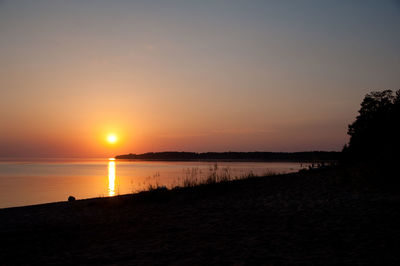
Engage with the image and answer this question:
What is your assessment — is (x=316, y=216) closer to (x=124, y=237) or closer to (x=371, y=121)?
(x=124, y=237)

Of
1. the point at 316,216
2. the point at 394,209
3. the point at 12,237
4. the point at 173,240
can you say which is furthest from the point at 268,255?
the point at 12,237

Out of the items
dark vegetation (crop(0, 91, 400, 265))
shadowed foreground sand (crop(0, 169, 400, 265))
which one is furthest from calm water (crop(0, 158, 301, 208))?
shadowed foreground sand (crop(0, 169, 400, 265))

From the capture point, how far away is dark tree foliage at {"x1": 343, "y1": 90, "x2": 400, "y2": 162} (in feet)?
73.3

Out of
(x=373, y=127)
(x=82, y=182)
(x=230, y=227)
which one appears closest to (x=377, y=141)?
(x=373, y=127)

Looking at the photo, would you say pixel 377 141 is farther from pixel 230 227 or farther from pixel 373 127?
pixel 230 227

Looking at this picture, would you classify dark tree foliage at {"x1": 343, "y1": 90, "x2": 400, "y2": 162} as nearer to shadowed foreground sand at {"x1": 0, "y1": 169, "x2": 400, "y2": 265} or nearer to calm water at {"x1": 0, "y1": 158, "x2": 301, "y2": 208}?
calm water at {"x1": 0, "y1": 158, "x2": 301, "y2": 208}

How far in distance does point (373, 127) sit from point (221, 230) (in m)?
21.0

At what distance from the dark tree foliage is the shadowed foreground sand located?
35.6 feet

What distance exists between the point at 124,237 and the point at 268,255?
3.24 meters

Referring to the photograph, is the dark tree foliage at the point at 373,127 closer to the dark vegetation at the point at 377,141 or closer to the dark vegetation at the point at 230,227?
the dark vegetation at the point at 377,141

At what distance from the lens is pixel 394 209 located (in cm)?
810

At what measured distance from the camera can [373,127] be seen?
24.9 meters

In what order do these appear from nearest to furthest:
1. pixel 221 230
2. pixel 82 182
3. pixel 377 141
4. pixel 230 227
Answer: pixel 221 230
pixel 230 227
pixel 377 141
pixel 82 182

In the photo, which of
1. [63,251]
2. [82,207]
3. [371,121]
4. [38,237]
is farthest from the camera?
[371,121]
